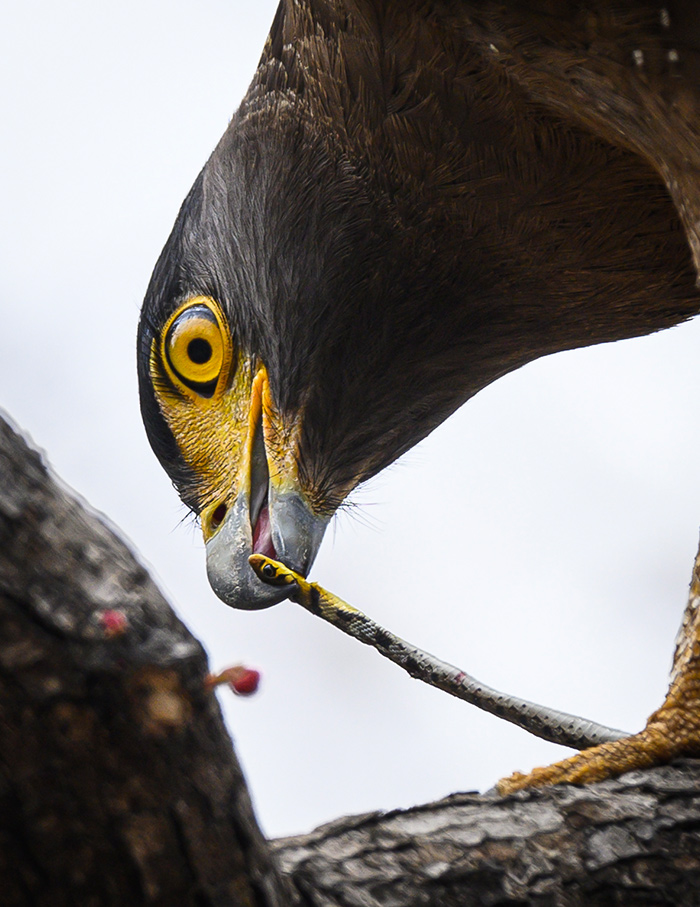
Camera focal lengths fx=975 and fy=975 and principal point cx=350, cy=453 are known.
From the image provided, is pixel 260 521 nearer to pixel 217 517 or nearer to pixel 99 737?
pixel 217 517

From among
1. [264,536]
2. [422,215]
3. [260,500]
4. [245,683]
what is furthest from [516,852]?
[422,215]

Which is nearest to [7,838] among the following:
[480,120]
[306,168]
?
[480,120]

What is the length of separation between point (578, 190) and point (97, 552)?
155 cm

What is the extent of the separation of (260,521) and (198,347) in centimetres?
48

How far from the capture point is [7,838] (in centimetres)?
68

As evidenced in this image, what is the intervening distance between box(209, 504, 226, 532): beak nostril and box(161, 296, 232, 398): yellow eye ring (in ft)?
0.88

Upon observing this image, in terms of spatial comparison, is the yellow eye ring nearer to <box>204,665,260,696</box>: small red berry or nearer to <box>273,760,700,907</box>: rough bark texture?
<box>273,760,700,907</box>: rough bark texture

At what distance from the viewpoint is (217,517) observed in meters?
2.12

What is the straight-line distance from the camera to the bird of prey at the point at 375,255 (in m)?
1.84

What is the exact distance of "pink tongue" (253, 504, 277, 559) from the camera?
196cm

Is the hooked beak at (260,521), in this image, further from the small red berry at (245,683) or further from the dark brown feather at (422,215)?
the small red berry at (245,683)

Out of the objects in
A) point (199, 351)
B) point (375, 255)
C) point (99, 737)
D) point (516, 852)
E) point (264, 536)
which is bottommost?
point (99, 737)

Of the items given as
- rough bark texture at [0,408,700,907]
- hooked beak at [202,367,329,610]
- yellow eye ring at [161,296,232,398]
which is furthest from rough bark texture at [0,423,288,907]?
yellow eye ring at [161,296,232,398]

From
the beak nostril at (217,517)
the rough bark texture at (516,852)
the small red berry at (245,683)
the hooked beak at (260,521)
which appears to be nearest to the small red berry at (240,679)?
the small red berry at (245,683)
